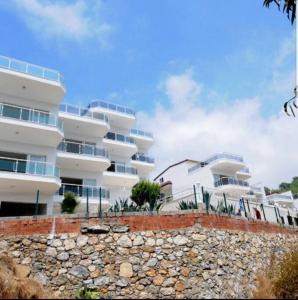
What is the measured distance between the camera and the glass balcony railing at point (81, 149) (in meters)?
27.7

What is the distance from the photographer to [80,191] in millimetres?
26062

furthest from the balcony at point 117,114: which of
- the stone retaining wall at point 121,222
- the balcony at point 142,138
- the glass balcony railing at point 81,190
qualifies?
the stone retaining wall at point 121,222

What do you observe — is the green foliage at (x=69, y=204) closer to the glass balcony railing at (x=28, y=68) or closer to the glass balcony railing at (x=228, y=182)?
the glass balcony railing at (x=28, y=68)

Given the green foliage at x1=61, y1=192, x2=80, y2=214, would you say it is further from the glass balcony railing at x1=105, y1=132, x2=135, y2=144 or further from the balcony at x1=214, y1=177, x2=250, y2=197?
the balcony at x1=214, y1=177, x2=250, y2=197

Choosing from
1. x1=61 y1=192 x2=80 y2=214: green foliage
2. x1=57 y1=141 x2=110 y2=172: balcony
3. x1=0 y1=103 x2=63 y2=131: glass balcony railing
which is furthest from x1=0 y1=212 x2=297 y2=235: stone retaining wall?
x1=57 y1=141 x2=110 y2=172: balcony

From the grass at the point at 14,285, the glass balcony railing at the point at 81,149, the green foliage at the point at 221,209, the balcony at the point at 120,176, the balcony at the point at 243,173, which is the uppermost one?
the balcony at the point at 243,173

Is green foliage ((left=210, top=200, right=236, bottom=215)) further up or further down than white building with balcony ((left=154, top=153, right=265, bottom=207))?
further down

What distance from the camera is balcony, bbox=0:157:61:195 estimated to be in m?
22.0

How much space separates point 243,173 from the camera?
1799 inches

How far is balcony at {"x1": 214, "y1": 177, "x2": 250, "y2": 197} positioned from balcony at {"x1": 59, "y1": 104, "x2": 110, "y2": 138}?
17114 millimetres

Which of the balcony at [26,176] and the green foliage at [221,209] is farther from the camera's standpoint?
the balcony at [26,176]

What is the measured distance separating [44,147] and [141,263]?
1483cm

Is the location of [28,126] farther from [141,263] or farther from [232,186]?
[232,186]

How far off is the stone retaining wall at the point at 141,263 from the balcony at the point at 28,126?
442 inches
